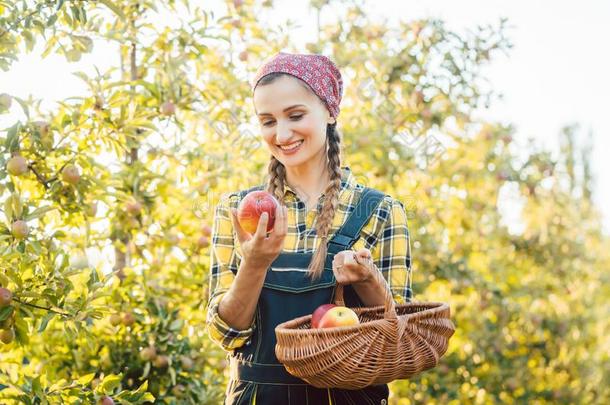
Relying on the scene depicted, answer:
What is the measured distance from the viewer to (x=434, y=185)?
4250 millimetres

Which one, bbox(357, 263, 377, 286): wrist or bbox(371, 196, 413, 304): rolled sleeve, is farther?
bbox(371, 196, 413, 304): rolled sleeve

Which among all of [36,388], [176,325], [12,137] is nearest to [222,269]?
[36,388]

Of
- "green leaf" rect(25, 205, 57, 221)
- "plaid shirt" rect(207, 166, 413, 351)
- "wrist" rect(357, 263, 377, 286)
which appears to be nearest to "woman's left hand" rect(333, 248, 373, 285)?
"wrist" rect(357, 263, 377, 286)

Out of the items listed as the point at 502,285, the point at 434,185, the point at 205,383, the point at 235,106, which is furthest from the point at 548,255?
the point at 205,383

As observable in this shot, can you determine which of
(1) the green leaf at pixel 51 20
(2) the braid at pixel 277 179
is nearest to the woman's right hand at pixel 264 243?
(2) the braid at pixel 277 179

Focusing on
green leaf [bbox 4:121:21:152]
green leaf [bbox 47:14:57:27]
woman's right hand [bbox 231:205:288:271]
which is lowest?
woman's right hand [bbox 231:205:288:271]

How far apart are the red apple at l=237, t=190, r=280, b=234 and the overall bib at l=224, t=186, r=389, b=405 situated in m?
0.13

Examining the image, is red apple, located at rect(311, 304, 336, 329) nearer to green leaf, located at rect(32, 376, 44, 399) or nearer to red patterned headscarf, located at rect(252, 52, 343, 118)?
red patterned headscarf, located at rect(252, 52, 343, 118)

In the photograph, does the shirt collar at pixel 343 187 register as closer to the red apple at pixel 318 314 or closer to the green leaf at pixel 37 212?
the red apple at pixel 318 314

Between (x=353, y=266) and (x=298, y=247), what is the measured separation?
0.23 metres

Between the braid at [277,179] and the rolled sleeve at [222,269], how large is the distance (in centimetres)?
9

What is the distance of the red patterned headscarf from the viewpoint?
180 centimetres

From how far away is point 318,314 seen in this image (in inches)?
65.3

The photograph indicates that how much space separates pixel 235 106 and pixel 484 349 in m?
2.19
